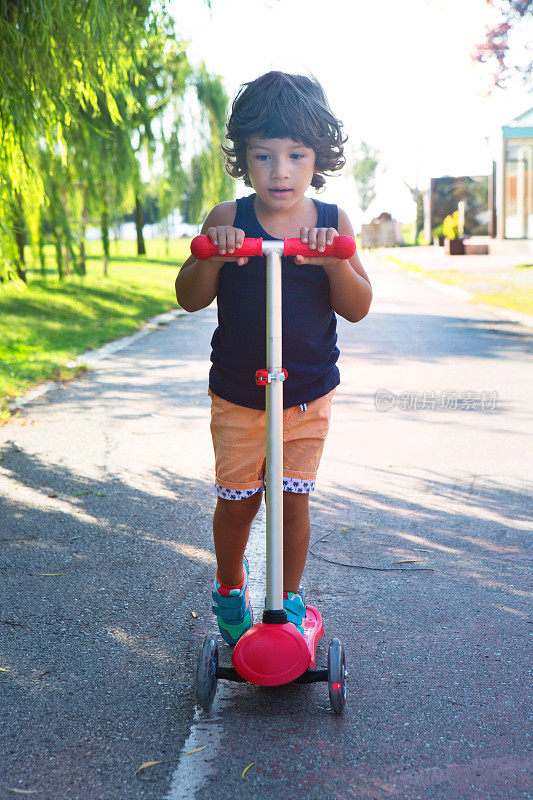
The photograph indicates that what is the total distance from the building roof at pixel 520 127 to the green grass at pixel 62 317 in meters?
11.6

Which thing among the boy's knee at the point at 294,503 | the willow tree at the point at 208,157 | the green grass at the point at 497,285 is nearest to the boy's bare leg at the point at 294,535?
the boy's knee at the point at 294,503

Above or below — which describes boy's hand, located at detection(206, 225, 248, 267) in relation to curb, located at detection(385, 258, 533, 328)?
above

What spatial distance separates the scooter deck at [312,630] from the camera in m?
2.65

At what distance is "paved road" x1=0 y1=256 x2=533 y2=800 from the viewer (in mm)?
2254

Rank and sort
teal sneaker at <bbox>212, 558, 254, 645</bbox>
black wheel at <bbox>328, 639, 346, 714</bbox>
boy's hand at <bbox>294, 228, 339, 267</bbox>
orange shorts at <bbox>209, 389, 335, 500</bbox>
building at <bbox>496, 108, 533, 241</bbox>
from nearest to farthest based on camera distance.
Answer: boy's hand at <bbox>294, 228, 339, 267</bbox> < black wheel at <bbox>328, 639, 346, 714</bbox> < orange shorts at <bbox>209, 389, 335, 500</bbox> < teal sneaker at <bbox>212, 558, 254, 645</bbox> < building at <bbox>496, 108, 533, 241</bbox>

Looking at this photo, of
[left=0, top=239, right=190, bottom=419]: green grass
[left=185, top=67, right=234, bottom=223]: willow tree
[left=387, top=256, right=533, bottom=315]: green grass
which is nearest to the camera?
[left=0, top=239, right=190, bottom=419]: green grass

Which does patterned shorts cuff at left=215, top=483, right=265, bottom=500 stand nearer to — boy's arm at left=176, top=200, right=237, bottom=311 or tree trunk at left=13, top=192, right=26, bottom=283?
boy's arm at left=176, top=200, right=237, bottom=311

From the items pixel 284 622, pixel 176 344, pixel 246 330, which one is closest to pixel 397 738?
pixel 284 622

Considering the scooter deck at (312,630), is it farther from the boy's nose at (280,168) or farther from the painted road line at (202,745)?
the boy's nose at (280,168)

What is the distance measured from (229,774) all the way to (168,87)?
623 inches

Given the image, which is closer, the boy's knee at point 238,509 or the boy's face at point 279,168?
the boy's face at point 279,168

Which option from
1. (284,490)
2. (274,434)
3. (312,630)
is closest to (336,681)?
(312,630)

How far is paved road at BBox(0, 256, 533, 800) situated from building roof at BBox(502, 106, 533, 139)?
72.9ft

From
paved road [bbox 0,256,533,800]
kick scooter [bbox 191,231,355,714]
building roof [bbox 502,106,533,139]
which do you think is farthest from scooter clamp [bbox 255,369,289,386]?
building roof [bbox 502,106,533,139]
